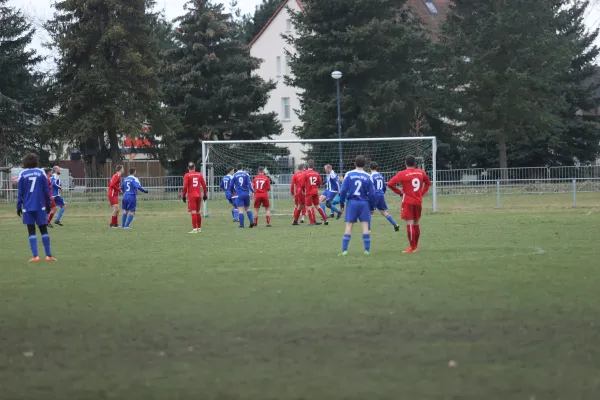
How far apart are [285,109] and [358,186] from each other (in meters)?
61.0

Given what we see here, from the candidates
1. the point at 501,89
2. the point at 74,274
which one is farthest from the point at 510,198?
the point at 74,274

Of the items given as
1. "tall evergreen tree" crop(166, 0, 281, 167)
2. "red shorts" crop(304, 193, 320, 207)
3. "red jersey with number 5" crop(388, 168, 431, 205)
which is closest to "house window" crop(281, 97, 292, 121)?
"tall evergreen tree" crop(166, 0, 281, 167)

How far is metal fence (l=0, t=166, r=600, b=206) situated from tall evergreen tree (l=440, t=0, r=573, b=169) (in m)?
11.7

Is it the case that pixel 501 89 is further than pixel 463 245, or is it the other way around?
pixel 501 89

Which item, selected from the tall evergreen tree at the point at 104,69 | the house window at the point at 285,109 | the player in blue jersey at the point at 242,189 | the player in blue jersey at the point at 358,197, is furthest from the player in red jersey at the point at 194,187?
the house window at the point at 285,109

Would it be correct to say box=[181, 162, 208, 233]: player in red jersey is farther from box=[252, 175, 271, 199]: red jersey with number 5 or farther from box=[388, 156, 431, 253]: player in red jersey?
box=[388, 156, 431, 253]: player in red jersey

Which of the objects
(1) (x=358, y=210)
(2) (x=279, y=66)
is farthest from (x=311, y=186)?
(2) (x=279, y=66)

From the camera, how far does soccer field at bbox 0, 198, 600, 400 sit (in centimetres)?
630

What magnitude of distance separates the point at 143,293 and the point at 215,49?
46.2 m

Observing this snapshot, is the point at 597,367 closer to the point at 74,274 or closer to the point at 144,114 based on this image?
the point at 74,274

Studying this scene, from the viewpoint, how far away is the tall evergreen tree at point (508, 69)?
52781 mm

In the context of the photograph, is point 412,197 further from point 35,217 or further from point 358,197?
point 35,217

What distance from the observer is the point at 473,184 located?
3959 cm

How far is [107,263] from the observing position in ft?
50.8
